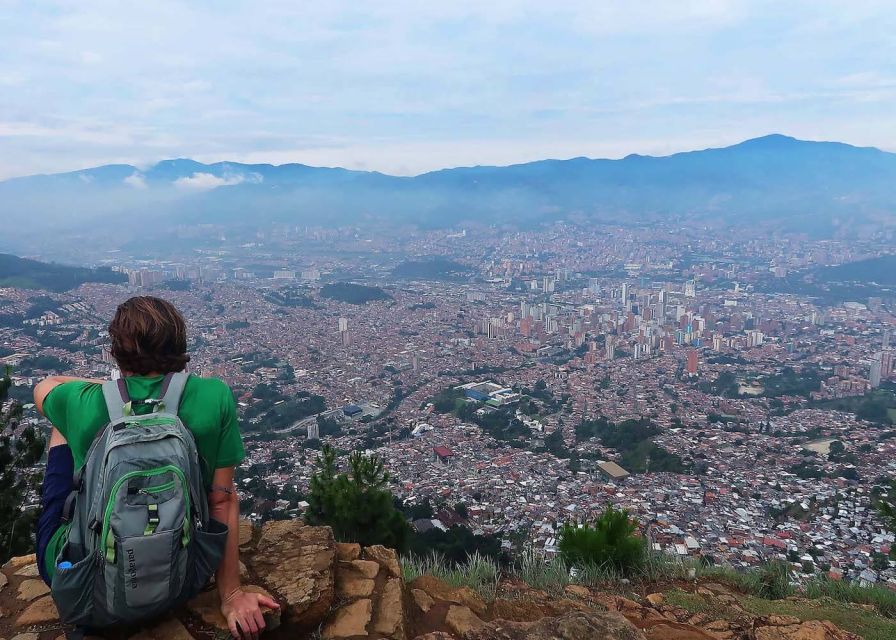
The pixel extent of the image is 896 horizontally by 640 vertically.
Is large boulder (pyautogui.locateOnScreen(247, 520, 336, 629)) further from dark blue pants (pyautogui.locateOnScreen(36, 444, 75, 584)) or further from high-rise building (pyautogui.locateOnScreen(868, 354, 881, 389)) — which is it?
high-rise building (pyautogui.locateOnScreen(868, 354, 881, 389))

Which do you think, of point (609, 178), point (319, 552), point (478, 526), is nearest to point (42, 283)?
point (478, 526)

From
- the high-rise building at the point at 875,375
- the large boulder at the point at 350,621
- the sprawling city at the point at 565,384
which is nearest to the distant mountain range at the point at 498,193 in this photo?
the sprawling city at the point at 565,384

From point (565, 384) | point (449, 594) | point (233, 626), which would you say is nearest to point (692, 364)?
point (565, 384)

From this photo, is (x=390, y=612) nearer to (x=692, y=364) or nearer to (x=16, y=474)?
(x=16, y=474)

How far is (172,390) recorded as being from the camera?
1350mm

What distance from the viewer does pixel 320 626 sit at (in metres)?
1.69

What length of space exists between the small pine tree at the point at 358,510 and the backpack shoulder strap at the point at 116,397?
287cm

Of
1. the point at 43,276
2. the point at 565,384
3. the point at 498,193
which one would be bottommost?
the point at 565,384

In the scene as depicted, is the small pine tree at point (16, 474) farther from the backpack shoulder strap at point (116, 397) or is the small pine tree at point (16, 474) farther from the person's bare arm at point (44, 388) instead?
the backpack shoulder strap at point (116, 397)

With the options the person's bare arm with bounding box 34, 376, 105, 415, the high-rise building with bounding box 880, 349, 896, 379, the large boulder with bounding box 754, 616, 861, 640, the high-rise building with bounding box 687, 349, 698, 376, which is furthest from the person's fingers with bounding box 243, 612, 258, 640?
the high-rise building with bounding box 880, 349, 896, 379

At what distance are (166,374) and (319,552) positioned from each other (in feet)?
3.26

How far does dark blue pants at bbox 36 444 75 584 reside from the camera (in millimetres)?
1360

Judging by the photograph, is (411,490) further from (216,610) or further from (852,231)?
(852,231)

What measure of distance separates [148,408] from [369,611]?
3.29ft
